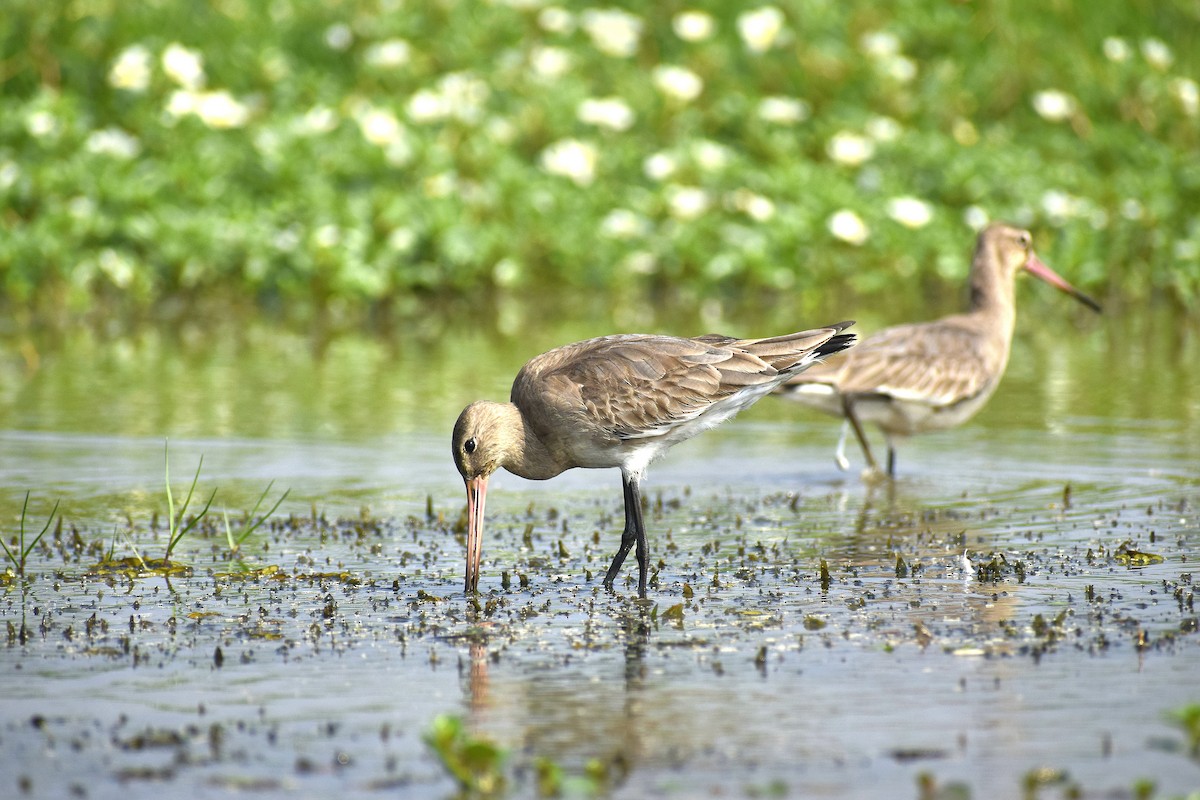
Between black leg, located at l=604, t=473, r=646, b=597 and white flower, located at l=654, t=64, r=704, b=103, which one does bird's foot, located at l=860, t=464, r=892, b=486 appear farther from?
white flower, located at l=654, t=64, r=704, b=103

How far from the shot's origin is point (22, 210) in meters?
16.7

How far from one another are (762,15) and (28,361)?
417 inches

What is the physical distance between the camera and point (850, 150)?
19266 mm

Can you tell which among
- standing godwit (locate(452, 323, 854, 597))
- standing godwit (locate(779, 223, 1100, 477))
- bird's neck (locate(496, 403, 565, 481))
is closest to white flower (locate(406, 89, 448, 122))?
standing godwit (locate(779, 223, 1100, 477))

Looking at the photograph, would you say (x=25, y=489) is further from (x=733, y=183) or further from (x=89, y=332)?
(x=733, y=183)

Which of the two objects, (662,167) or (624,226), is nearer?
(624,226)

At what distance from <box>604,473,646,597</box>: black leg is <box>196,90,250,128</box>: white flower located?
39.3 ft

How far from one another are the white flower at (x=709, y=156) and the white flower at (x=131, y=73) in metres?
5.65

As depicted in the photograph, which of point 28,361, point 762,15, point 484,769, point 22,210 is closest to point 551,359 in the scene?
point 484,769

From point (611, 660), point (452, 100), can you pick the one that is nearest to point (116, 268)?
point (452, 100)

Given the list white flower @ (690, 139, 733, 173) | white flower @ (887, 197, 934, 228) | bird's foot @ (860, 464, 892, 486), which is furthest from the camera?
white flower @ (690, 139, 733, 173)

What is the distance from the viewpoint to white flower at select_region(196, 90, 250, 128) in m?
18.4

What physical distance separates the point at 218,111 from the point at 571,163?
357cm

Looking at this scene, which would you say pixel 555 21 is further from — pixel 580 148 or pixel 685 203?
pixel 685 203
